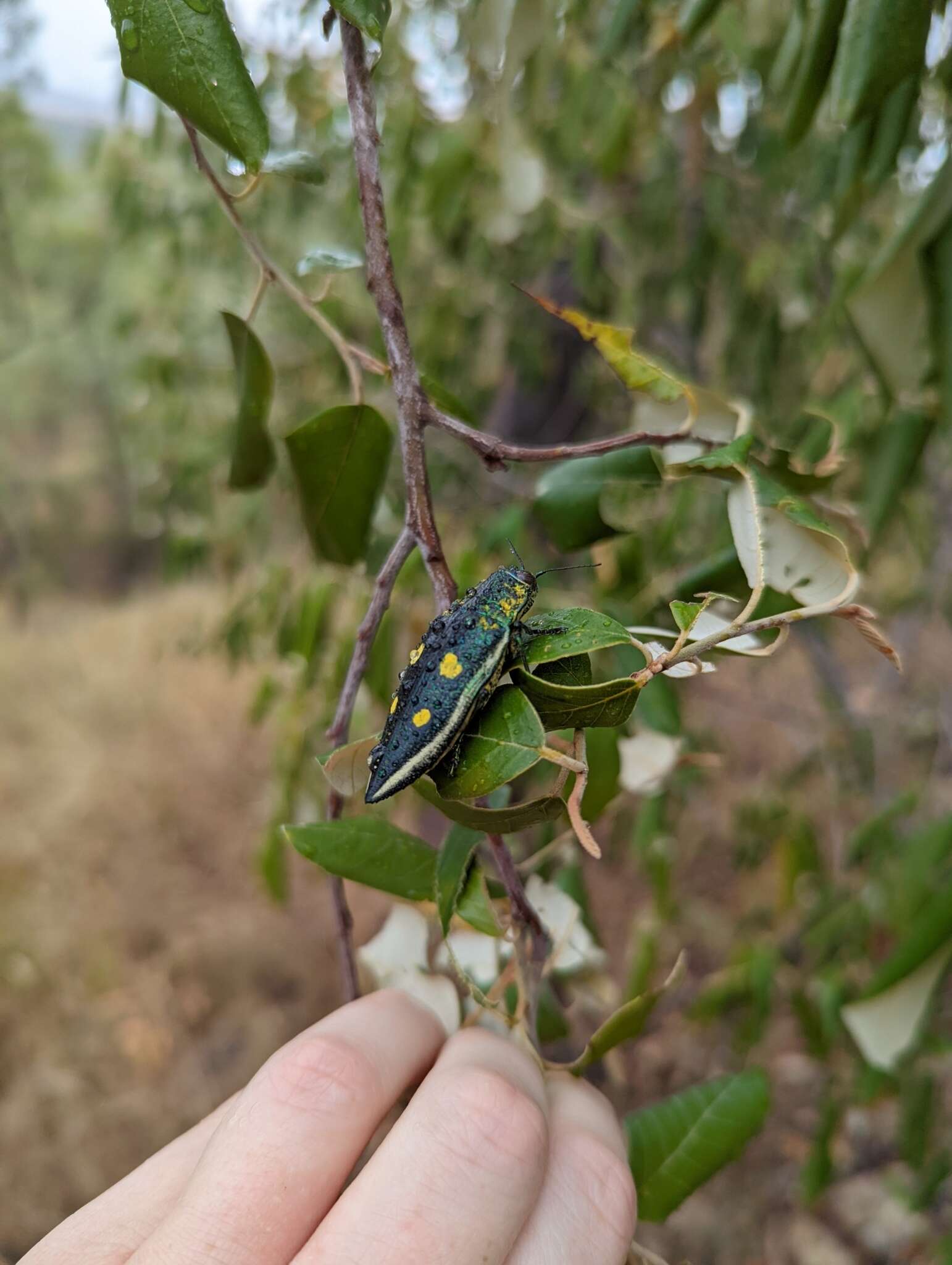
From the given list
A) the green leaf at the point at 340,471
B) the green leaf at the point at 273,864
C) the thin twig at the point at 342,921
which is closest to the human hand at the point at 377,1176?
the thin twig at the point at 342,921

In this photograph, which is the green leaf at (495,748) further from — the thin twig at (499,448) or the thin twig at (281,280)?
the thin twig at (281,280)

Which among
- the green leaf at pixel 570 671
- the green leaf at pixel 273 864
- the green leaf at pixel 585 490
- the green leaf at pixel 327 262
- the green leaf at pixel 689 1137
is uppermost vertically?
the green leaf at pixel 327 262

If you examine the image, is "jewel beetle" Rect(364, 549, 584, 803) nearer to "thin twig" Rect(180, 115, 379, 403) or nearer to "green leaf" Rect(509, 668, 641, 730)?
"green leaf" Rect(509, 668, 641, 730)

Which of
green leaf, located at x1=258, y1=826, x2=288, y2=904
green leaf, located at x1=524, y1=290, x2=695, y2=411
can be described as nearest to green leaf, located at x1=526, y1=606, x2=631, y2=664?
green leaf, located at x1=524, y1=290, x2=695, y2=411

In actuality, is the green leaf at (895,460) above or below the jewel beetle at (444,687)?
above

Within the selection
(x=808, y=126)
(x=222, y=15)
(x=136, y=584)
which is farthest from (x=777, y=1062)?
(x=136, y=584)

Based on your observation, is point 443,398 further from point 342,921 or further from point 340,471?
point 342,921

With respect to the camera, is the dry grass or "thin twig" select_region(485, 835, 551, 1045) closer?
"thin twig" select_region(485, 835, 551, 1045)
